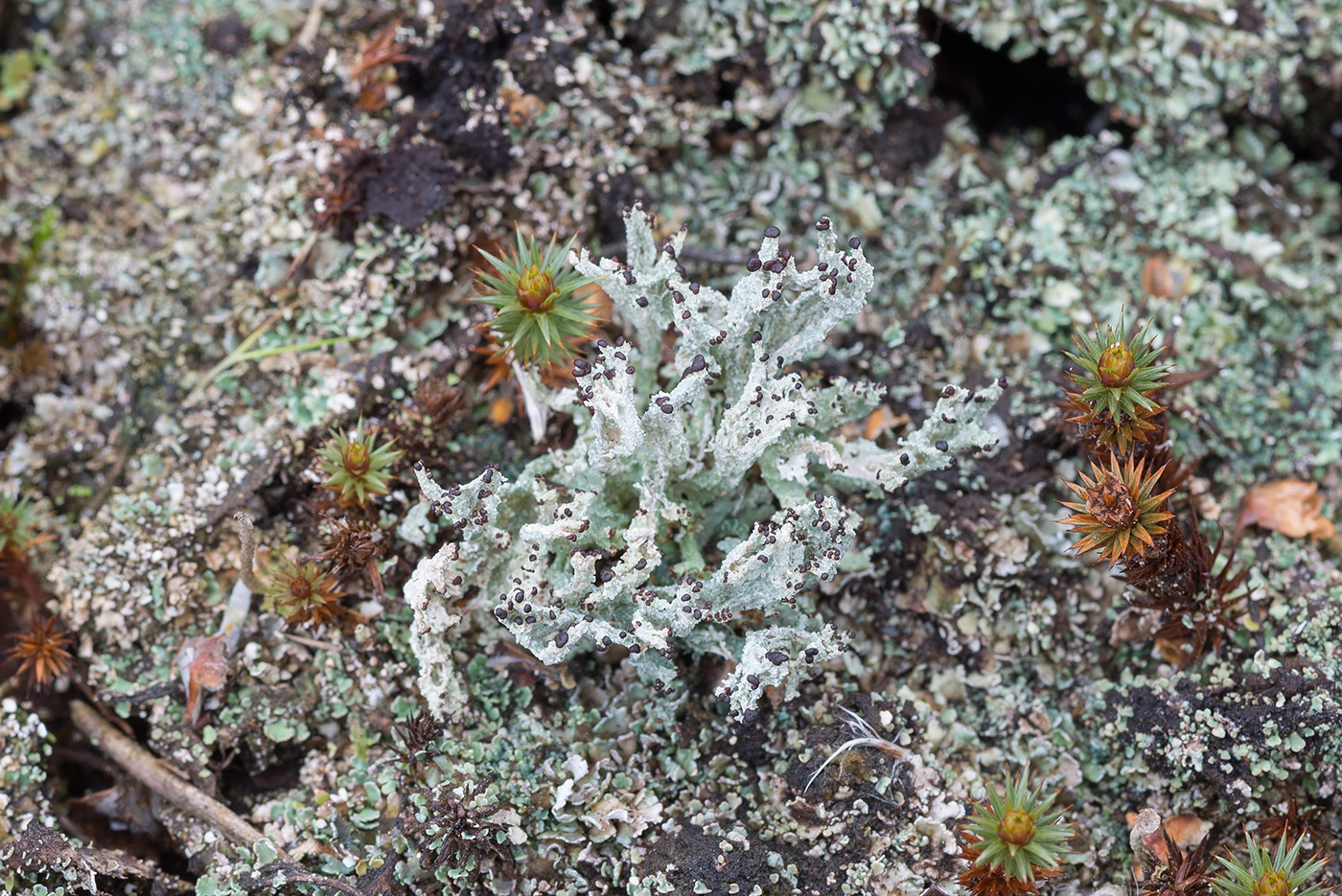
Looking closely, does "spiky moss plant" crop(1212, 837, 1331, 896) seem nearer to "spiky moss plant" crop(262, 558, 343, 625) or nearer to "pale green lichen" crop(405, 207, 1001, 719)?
"pale green lichen" crop(405, 207, 1001, 719)

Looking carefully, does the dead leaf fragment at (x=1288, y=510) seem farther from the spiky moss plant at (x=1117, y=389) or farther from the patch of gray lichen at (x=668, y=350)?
the spiky moss plant at (x=1117, y=389)

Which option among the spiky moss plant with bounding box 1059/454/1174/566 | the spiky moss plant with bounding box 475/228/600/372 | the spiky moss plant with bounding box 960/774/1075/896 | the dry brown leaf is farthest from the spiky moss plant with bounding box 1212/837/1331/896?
the spiky moss plant with bounding box 475/228/600/372

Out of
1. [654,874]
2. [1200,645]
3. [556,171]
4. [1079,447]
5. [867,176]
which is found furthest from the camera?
[867,176]

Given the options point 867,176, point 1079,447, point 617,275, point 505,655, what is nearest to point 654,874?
point 505,655

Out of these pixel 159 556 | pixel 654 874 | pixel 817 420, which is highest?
pixel 817 420

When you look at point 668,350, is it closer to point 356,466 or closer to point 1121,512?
point 356,466

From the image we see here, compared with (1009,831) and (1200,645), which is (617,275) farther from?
(1200,645)

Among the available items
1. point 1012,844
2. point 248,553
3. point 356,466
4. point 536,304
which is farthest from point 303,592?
point 1012,844
